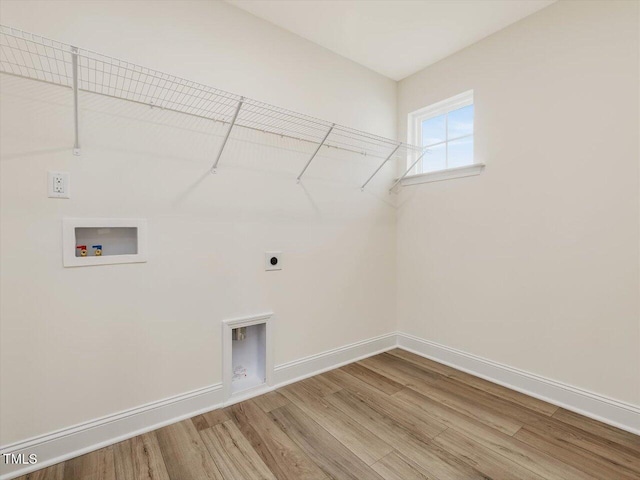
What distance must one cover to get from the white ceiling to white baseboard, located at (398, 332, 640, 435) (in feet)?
7.48

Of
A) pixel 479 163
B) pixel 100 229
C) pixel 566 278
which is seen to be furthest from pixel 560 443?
pixel 100 229

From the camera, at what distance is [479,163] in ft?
7.06

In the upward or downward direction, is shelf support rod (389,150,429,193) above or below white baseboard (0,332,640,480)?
above

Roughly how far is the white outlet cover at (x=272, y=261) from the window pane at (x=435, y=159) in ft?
5.02

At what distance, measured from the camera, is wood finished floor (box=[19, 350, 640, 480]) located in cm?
133

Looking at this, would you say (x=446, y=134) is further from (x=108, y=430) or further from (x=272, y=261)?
(x=108, y=430)

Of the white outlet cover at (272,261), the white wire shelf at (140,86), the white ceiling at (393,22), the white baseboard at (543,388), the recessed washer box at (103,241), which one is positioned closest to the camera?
the white wire shelf at (140,86)

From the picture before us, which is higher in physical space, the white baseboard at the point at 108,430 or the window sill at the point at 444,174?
the window sill at the point at 444,174

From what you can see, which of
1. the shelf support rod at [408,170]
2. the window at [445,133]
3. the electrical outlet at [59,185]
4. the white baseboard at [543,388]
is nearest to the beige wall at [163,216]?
the electrical outlet at [59,185]

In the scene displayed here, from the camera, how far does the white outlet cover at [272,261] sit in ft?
6.54

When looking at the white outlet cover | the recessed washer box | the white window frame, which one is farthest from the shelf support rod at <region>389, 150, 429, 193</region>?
the recessed washer box

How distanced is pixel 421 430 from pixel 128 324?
63.6 inches

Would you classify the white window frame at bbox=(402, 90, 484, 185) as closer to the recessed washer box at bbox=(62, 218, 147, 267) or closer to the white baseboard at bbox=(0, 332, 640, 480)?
the white baseboard at bbox=(0, 332, 640, 480)

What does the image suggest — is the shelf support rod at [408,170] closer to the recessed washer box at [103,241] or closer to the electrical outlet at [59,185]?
the recessed washer box at [103,241]
